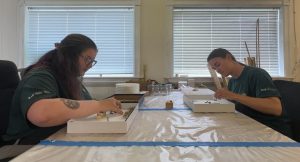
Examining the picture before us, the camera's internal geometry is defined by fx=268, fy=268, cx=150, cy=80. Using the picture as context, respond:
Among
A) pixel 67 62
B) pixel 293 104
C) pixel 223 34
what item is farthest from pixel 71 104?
pixel 223 34

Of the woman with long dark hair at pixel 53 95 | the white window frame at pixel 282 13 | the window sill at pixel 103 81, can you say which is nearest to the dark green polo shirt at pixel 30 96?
the woman with long dark hair at pixel 53 95

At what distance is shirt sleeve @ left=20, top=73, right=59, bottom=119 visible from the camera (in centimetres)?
105

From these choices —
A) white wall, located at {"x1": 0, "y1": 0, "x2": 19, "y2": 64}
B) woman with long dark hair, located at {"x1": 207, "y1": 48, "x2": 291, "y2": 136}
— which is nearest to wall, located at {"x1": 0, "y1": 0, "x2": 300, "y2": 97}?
white wall, located at {"x1": 0, "y1": 0, "x2": 19, "y2": 64}

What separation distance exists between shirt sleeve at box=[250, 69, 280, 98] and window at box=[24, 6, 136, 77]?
6.49 feet

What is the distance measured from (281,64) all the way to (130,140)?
122 inches

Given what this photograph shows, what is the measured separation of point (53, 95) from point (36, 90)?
75mm

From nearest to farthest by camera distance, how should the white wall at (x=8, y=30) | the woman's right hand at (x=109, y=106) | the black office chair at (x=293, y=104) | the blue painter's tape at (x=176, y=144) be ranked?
the blue painter's tape at (x=176, y=144), the woman's right hand at (x=109, y=106), the black office chair at (x=293, y=104), the white wall at (x=8, y=30)

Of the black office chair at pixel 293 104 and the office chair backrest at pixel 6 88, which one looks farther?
the black office chair at pixel 293 104

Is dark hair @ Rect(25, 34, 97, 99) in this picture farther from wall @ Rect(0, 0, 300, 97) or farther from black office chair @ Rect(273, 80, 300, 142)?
wall @ Rect(0, 0, 300, 97)

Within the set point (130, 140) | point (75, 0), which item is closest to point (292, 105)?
point (130, 140)

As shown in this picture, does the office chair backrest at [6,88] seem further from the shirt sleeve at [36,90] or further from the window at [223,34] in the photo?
the window at [223,34]

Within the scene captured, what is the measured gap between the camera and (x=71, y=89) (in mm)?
1322

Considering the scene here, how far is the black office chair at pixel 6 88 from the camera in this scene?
1427 mm

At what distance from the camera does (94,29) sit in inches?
137
